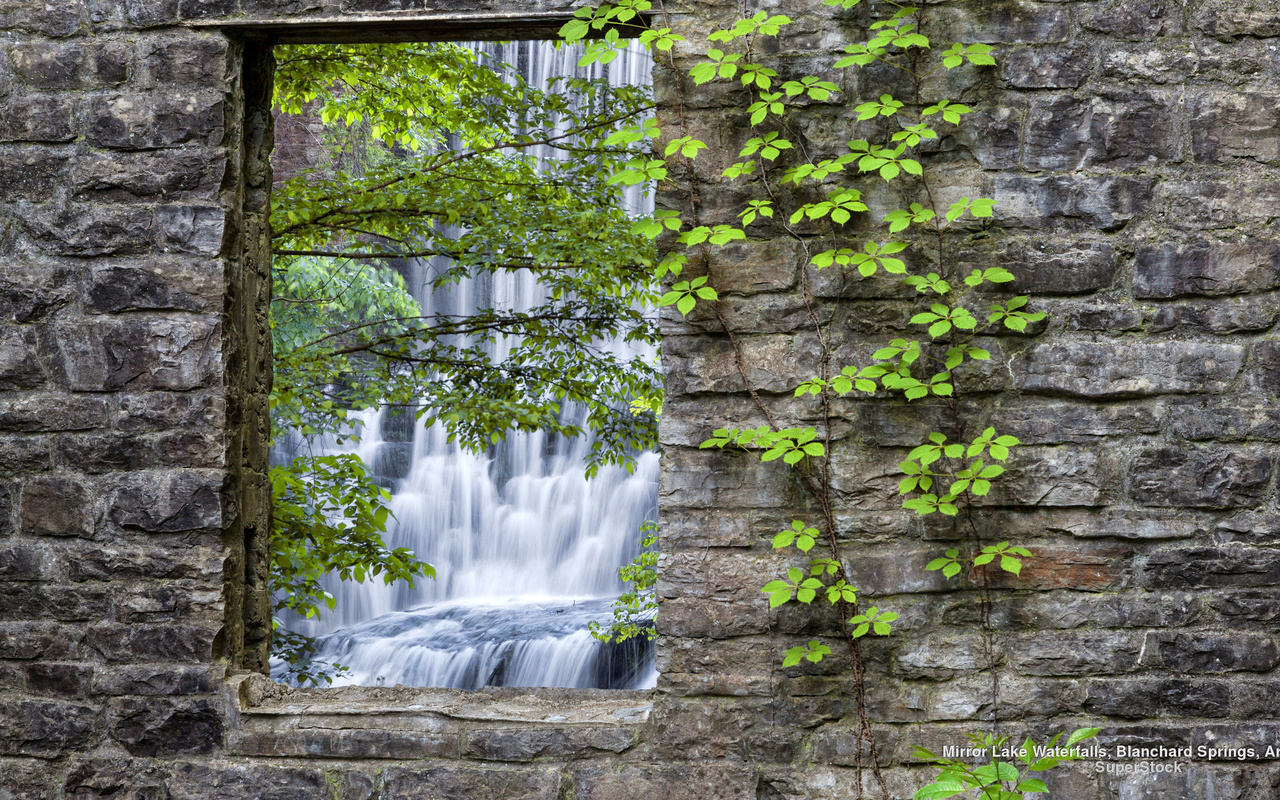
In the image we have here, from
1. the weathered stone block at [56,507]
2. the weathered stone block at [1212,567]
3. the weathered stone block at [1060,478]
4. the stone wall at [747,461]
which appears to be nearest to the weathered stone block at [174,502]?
the stone wall at [747,461]

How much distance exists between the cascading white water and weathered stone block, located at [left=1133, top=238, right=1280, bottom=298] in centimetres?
432

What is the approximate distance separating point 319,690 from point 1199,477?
2304mm

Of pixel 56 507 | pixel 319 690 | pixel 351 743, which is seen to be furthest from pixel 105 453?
pixel 351 743

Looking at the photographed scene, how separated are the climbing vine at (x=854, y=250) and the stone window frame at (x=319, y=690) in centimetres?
44

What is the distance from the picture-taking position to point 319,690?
8.37ft

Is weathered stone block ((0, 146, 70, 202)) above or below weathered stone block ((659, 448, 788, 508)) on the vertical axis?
above

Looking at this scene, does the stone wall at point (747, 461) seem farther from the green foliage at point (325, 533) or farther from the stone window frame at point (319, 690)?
the green foliage at point (325, 533)

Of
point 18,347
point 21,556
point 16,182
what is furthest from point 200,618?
point 16,182

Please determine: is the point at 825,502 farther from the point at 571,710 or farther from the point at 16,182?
the point at 16,182

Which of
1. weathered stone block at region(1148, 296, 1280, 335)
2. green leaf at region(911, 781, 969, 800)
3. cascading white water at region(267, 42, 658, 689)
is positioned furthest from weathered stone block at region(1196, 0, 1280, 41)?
cascading white water at region(267, 42, 658, 689)

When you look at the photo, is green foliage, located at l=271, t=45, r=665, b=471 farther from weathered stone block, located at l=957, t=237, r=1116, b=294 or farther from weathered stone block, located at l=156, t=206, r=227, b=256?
weathered stone block, located at l=957, t=237, r=1116, b=294

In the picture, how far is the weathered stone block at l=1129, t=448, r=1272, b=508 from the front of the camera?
2.16 meters

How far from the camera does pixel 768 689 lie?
7.23 feet

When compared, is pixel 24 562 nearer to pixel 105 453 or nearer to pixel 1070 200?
pixel 105 453
